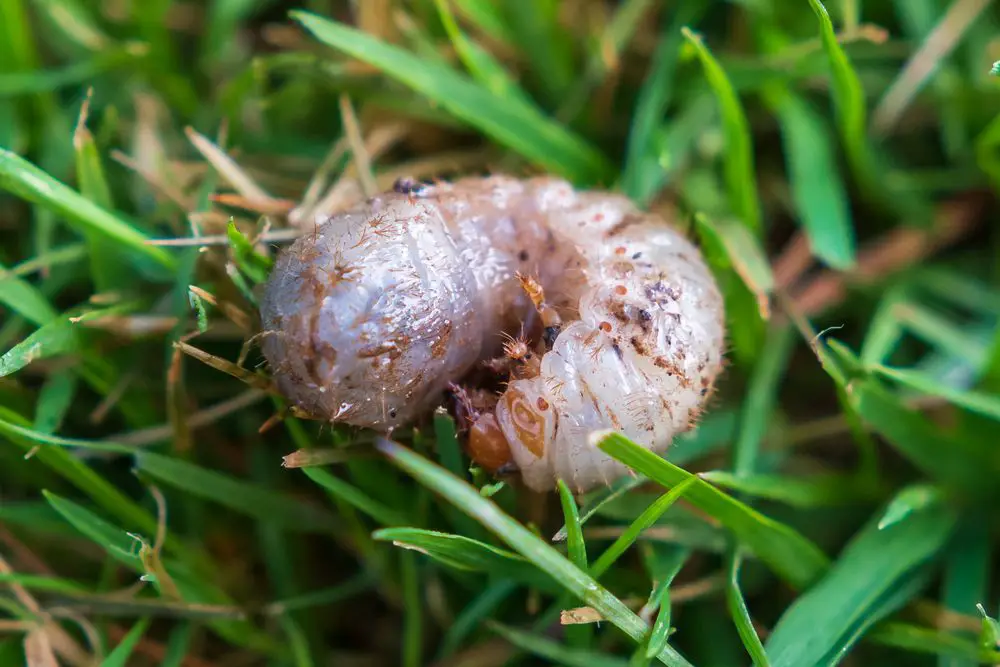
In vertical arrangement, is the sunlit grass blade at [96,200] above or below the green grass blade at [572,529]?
above

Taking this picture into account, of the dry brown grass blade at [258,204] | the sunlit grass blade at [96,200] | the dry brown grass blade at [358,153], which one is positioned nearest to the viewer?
the sunlit grass blade at [96,200]

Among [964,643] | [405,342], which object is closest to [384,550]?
[405,342]

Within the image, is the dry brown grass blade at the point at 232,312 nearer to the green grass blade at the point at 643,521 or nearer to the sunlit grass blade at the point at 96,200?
the sunlit grass blade at the point at 96,200

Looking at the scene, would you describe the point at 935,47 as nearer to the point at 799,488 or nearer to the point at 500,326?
the point at 799,488

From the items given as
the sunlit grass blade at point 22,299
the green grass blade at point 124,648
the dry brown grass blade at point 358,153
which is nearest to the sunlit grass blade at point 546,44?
the dry brown grass blade at point 358,153

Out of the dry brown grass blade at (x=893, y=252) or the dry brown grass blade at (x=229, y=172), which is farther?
the dry brown grass blade at (x=893, y=252)

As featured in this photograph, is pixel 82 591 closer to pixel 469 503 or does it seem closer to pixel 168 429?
pixel 168 429
